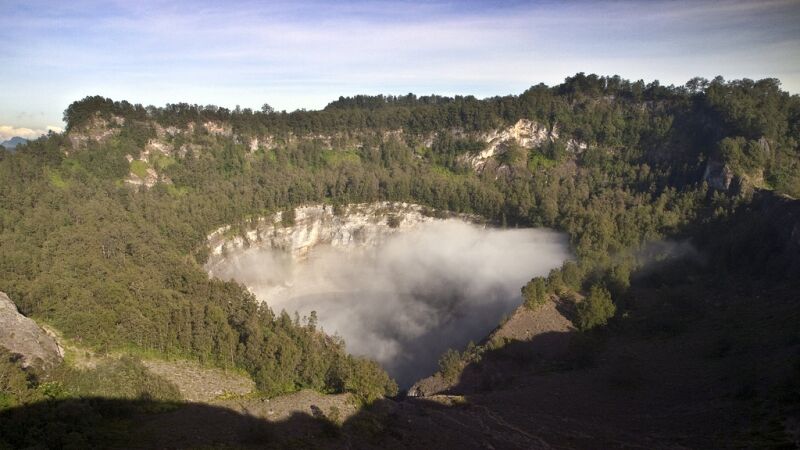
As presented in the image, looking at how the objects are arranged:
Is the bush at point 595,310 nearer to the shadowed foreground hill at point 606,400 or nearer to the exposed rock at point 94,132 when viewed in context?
the shadowed foreground hill at point 606,400

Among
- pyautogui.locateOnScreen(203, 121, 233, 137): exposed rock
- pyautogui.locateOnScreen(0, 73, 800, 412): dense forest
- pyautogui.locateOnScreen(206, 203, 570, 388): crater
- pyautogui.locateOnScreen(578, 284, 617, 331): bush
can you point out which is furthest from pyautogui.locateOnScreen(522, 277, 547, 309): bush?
pyautogui.locateOnScreen(203, 121, 233, 137): exposed rock

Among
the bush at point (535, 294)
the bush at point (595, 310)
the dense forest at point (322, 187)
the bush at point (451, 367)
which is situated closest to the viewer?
the dense forest at point (322, 187)

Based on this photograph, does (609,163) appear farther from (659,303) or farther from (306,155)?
(306,155)

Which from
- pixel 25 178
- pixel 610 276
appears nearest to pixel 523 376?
pixel 610 276

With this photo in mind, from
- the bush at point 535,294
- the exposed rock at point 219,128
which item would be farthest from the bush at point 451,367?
the exposed rock at point 219,128

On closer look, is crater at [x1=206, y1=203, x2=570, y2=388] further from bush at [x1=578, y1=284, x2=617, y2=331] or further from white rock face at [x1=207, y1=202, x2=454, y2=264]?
bush at [x1=578, y1=284, x2=617, y2=331]

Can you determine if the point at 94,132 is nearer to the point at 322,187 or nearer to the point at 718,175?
the point at 322,187
